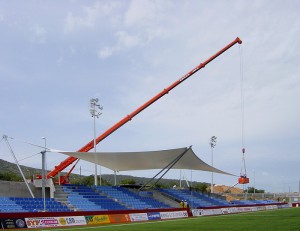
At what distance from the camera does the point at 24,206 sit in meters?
31.6

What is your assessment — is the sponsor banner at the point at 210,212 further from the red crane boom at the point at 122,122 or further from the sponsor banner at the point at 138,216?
the red crane boom at the point at 122,122

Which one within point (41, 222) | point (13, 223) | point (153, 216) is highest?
point (13, 223)

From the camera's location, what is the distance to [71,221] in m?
29.2

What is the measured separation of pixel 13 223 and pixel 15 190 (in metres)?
12.5

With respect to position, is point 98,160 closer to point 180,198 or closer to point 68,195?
point 68,195

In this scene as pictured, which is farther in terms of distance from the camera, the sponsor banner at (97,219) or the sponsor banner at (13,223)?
the sponsor banner at (97,219)

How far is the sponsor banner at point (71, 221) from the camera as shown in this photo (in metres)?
28.5

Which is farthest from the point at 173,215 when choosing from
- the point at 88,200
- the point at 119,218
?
the point at 88,200

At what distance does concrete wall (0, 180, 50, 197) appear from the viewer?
3619 centimetres

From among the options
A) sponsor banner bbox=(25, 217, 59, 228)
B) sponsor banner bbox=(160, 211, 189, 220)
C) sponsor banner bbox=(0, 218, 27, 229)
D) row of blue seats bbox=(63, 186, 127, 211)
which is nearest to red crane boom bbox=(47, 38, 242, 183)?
row of blue seats bbox=(63, 186, 127, 211)

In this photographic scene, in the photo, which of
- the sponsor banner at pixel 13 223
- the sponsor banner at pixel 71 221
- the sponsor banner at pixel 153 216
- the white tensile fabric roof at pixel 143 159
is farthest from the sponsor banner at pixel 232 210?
the sponsor banner at pixel 13 223

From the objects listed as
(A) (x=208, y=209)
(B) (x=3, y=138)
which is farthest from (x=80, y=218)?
(A) (x=208, y=209)

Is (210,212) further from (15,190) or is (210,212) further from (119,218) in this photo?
(15,190)

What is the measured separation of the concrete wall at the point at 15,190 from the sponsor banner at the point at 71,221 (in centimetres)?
920
